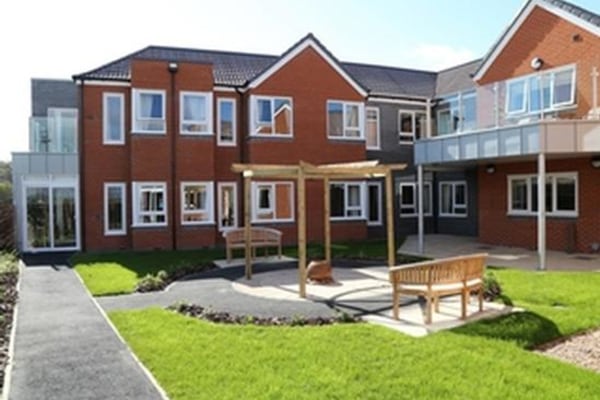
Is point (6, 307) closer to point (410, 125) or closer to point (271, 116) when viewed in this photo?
point (271, 116)

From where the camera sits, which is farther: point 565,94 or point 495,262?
point 565,94

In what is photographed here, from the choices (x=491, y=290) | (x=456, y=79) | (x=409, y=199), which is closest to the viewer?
(x=491, y=290)

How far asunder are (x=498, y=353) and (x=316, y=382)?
261cm

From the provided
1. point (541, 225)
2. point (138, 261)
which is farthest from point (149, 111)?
point (541, 225)

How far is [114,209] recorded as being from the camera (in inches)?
848

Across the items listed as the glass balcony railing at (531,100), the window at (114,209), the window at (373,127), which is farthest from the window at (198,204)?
the glass balcony railing at (531,100)

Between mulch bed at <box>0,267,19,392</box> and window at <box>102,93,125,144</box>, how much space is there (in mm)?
7186

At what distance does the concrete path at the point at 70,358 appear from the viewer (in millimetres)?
6113

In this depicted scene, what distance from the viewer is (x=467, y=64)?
94.5ft

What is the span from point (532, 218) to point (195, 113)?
45.1ft

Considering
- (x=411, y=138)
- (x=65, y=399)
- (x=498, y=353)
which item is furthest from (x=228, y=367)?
(x=411, y=138)

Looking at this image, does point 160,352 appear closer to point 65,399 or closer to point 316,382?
point 65,399

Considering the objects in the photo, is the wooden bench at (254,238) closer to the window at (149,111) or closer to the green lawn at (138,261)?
the green lawn at (138,261)

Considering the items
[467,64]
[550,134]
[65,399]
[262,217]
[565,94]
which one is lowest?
[65,399]
